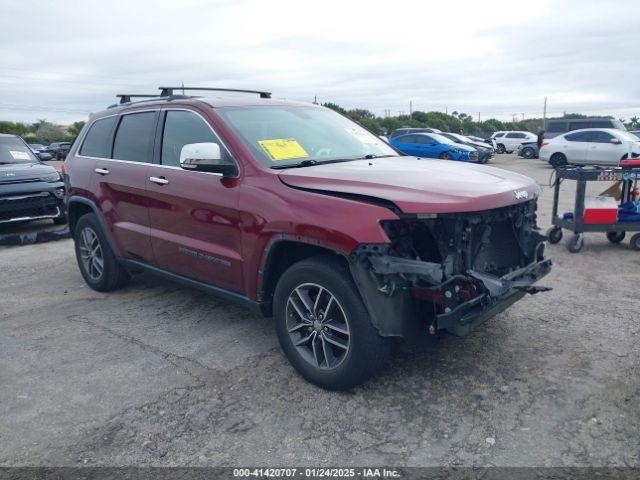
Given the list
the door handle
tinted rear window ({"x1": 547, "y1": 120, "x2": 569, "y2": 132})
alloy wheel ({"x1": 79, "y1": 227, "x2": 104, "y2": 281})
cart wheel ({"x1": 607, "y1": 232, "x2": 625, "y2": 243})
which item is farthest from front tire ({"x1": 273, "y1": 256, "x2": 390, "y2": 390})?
tinted rear window ({"x1": 547, "y1": 120, "x2": 569, "y2": 132})

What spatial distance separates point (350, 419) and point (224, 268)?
1494mm

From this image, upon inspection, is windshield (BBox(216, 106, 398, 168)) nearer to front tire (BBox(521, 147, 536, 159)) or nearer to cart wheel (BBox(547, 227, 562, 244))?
cart wheel (BBox(547, 227, 562, 244))

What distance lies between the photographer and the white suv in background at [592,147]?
2036 centimetres

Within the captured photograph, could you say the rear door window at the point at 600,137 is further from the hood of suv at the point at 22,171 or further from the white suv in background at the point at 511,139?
the hood of suv at the point at 22,171

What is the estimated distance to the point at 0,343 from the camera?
454 cm

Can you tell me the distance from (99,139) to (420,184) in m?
3.68

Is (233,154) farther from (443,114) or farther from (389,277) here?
(443,114)

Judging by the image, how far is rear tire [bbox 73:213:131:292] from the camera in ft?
18.4

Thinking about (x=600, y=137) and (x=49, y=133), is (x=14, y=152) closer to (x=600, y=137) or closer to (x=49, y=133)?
(x=600, y=137)

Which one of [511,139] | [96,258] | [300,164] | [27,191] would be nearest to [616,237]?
[300,164]

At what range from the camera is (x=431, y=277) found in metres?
3.14

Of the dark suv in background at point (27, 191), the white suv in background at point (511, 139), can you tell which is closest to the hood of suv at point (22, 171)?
the dark suv in background at point (27, 191)

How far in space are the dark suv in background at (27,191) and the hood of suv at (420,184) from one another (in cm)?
661

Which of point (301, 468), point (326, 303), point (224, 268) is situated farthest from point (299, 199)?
point (301, 468)
